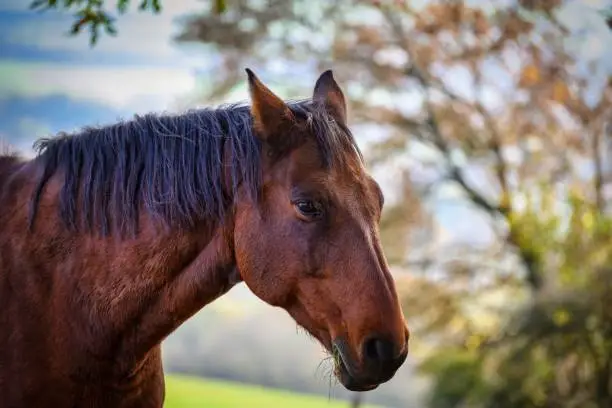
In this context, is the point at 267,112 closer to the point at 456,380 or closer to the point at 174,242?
the point at 174,242

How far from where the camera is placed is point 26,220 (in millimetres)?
1557

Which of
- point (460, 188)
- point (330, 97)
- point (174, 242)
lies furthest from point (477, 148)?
point (174, 242)

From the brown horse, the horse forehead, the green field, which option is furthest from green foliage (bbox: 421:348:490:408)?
the horse forehead

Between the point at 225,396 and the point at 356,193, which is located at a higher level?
the point at 356,193

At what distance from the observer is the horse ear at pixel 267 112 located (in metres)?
1.41

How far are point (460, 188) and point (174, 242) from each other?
6521mm

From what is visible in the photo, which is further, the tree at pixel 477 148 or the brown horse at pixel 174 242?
the tree at pixel 477 148

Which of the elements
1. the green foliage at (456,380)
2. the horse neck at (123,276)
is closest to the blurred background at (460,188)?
the green foliage at (456,380)

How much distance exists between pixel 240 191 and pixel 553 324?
18.9 feet

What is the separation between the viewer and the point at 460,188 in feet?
25.3

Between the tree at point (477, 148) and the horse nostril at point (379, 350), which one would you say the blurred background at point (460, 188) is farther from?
the horse nostril at point (379, 350)

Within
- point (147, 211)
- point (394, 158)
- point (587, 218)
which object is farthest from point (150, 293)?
point (394, 158)

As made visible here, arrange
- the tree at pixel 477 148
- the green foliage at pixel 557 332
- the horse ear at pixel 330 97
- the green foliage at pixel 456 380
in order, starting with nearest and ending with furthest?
the horse ear at pixel 330 97 → the green foliage at pixel 557 332 → the tree at pixel 477 148 → the green foliage at pixel 456 380

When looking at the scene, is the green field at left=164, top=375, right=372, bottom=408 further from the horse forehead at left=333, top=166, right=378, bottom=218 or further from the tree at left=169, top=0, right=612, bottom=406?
the horse forehead at left=333, top=166, right=378, bottom=218
